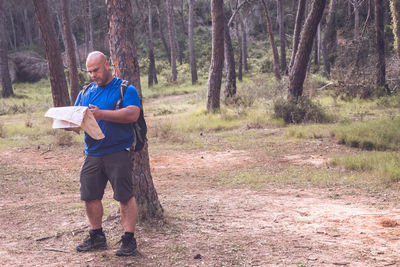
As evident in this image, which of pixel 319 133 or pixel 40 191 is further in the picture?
pixel 319 133

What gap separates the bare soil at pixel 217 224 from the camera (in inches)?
168

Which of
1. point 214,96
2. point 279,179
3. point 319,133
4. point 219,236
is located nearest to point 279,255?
point 219,236

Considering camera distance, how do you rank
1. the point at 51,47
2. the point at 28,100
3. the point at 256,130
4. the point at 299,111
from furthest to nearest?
the point at 28,100, the point at 51,47, the point at 299,111, the point at 256,130

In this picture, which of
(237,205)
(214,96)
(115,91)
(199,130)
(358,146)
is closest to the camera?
(115,91)

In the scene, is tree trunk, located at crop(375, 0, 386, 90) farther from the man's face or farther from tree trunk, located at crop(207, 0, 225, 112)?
the man's face

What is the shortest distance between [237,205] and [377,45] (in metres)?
13.3

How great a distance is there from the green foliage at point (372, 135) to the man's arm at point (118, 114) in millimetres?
6815

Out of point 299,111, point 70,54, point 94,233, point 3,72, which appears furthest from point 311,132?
point 3,72

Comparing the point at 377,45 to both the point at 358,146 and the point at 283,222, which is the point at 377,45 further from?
the point at 283,222

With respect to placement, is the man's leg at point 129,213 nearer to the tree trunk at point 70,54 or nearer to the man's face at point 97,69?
the man's face at point 97,69

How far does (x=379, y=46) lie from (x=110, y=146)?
15.5 m

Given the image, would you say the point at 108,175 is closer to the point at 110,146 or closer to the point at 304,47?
the point at 110,146

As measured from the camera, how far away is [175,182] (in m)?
7.97

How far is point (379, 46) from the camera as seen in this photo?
56.1ft
